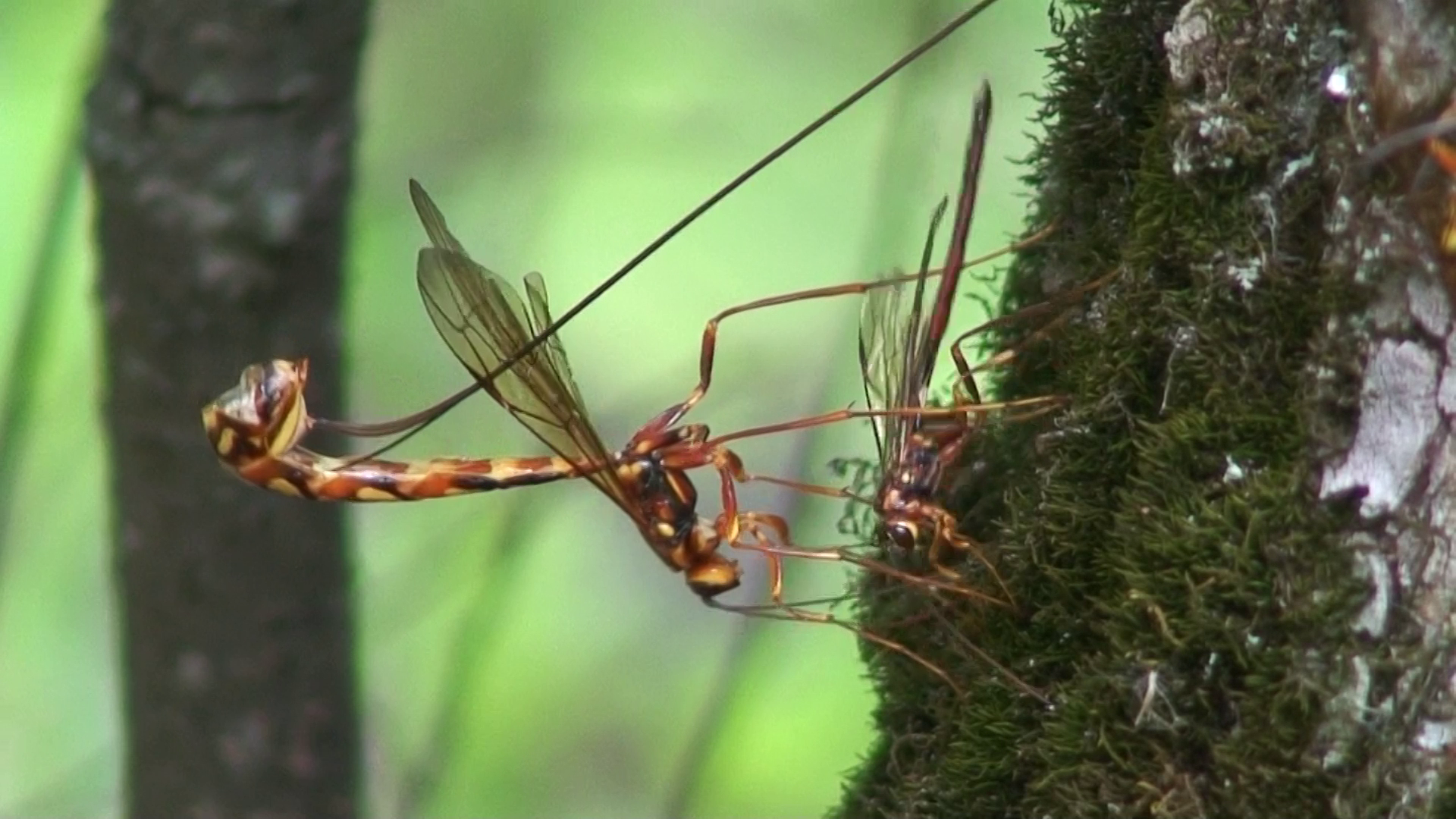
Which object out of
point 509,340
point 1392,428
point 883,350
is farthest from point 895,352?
point 1392,428

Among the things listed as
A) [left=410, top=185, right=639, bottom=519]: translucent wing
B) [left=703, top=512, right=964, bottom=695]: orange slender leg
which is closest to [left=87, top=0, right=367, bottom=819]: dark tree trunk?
[left=410, top=185, right=639, bottom=519]: translucent wing

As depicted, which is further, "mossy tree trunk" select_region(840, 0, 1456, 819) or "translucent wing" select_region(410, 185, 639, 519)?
"translucent wing" select_region(410, 185, 639, 519)

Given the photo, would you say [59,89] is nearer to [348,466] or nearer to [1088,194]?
[348,466]

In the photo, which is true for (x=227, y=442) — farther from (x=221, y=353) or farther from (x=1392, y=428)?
(x=1392, y=428)

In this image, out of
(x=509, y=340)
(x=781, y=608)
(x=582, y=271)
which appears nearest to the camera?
(x=509, y=340)

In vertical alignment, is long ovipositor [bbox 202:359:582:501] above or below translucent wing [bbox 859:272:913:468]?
below

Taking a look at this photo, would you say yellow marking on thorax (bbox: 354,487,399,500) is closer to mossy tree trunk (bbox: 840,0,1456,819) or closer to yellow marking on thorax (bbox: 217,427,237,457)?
yellow marking on thorax (bbox: 217,427,237,457)

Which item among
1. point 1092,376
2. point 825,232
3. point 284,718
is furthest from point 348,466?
point 825,232
